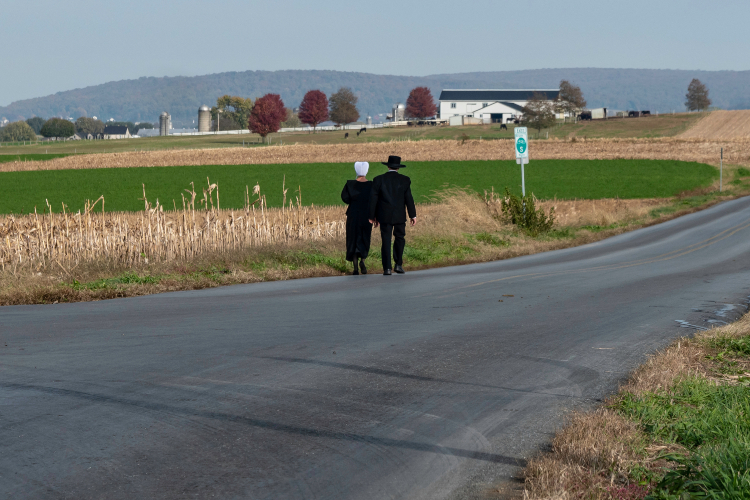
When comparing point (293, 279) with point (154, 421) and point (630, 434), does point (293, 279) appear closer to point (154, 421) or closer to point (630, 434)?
point (154, 421)

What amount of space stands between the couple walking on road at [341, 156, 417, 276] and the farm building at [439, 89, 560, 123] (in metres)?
160

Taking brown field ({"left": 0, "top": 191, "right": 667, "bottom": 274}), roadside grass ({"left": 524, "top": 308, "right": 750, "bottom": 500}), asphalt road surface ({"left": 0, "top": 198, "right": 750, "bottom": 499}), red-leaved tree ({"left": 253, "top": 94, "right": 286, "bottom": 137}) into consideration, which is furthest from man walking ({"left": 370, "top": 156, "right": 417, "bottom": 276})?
red-leaved tree ({"left": 253, "top": 94, "right": 286, "bottom": 137})

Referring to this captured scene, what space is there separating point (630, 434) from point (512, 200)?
69.5 ft

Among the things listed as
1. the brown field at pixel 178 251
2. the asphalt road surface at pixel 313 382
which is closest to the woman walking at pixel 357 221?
the brown field at pixel 178 251

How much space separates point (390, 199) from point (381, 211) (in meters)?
0.28

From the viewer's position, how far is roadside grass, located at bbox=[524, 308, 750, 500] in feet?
13.1

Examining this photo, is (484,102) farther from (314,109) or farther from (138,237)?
(138,237)

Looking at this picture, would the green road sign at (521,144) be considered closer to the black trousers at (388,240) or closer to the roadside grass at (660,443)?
the black trousers at (388,240)

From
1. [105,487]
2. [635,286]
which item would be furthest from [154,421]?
[635,286]

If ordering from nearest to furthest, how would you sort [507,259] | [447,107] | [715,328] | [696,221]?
[715,328] < [507,259] < [696,221] < [447,107]

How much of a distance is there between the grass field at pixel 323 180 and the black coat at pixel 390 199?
24767 mm

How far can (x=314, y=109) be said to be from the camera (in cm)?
17275

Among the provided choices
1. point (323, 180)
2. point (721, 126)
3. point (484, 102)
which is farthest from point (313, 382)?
point (484, 102)

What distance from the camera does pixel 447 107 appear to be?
187500 millimetres
